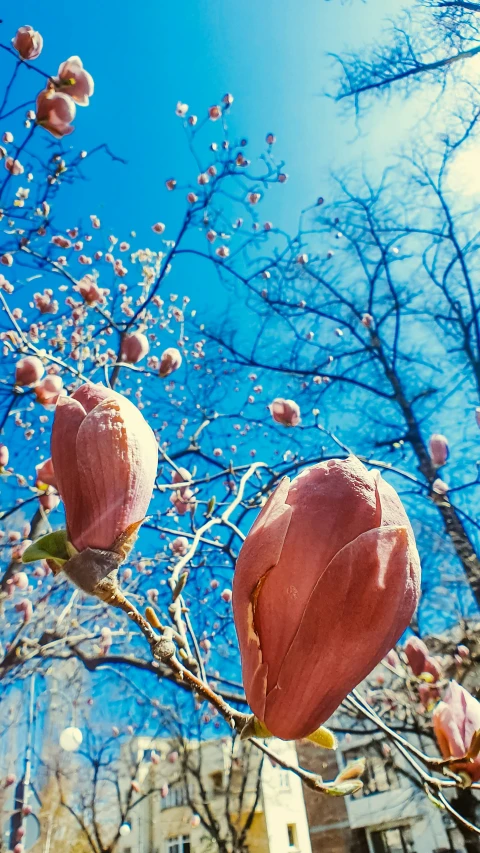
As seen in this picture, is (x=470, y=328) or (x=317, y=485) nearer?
(x=317, y=485)

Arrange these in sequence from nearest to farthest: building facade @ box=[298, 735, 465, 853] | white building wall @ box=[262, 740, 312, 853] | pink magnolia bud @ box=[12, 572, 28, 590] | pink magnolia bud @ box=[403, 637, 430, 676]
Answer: pink magnolia bud @ box=[403, 637, 430, 676] < pink magnolia bud @ box=[12, 572, 28, 590] < white building wall @ box=[262, 740, 312, 853] < building facade @ box=[298, 735, 465, 853]

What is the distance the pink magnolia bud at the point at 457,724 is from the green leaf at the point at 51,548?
426 mm

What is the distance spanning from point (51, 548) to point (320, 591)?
0.73 feet

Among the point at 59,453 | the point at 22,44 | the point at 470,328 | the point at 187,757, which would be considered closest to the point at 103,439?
the point at 59,453

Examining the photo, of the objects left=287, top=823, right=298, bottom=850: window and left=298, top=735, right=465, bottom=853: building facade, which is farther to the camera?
left=298, top=735, right=465, bottom=853: building facade

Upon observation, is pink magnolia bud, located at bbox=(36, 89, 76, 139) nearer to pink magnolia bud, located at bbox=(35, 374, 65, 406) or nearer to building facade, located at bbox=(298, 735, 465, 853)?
pink magnolia bud, located at bbox=(35, 374, 65, 406)

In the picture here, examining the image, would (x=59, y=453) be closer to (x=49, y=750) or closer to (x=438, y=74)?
(x=438, y=74)

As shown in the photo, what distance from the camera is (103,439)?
1.36 ft

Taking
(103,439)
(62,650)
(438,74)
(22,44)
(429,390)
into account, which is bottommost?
(103,439)

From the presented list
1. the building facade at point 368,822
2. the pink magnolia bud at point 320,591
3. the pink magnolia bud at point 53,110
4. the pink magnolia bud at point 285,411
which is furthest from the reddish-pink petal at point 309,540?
the building facade at point 368,822

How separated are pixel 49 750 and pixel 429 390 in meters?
8.37

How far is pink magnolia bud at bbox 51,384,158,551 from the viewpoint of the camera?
0.41 metres

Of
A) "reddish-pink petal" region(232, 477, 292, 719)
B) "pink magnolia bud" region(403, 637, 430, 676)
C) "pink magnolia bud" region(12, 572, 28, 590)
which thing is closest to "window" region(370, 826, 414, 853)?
"pink magnolia bud" region(12, 572, 28, 590)

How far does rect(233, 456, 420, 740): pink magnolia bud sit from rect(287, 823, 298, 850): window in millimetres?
14692
